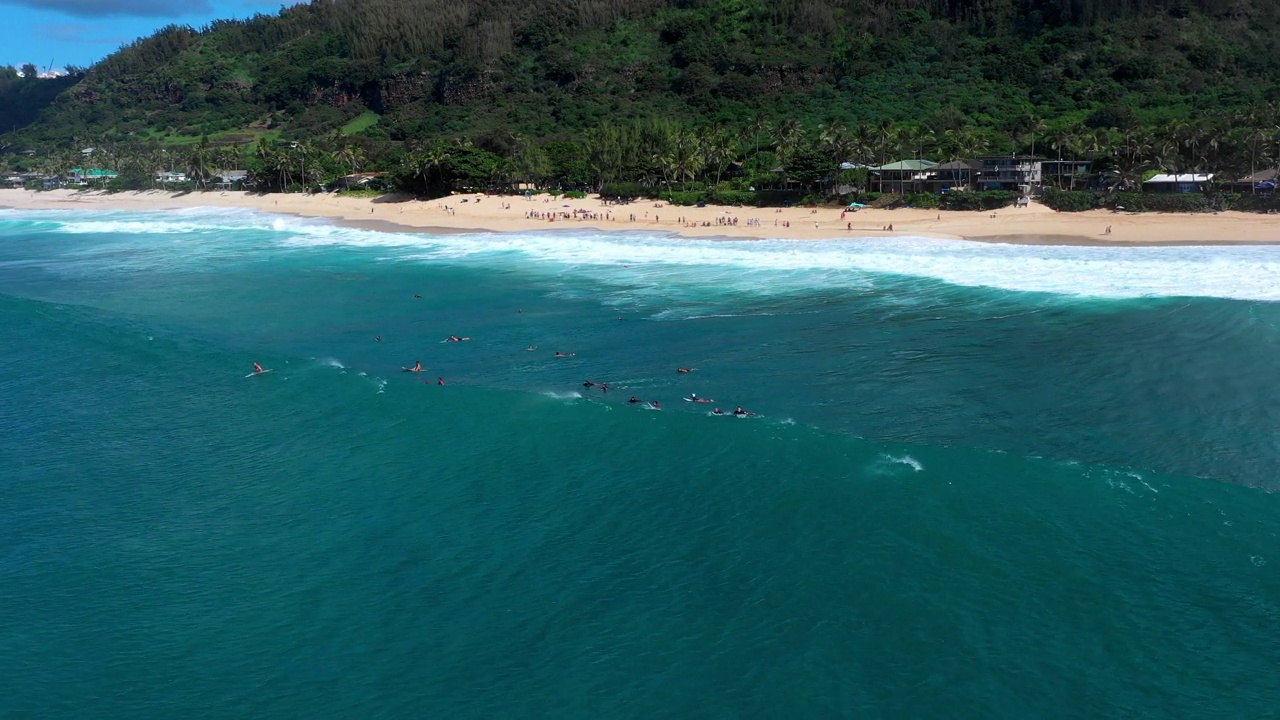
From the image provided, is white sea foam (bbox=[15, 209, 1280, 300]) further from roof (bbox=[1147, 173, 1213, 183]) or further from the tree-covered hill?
the tree-covered hill

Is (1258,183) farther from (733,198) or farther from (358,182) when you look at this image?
(358,182)

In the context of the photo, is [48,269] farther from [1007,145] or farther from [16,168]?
[16,168]

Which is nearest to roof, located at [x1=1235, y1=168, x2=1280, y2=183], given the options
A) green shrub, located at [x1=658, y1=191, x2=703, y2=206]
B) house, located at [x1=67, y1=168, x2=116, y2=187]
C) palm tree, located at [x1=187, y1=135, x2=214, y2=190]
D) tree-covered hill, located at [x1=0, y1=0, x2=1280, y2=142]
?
tree-covered hill, located at [x1=0, y1=0, x2=1280, y2=142]

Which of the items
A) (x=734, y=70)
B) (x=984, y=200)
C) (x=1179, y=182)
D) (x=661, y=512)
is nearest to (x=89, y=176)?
(x=734, y=70)

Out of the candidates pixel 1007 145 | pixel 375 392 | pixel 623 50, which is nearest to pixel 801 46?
pixel 623 50

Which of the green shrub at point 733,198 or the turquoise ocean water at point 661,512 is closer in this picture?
the turquoise ocean water at point 661,512

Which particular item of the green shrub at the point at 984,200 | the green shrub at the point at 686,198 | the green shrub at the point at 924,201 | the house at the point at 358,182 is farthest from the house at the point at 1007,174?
the house at the point at 358,182

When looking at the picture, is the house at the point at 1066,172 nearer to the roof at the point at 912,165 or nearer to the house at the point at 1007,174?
the house at the point at 1007,174
